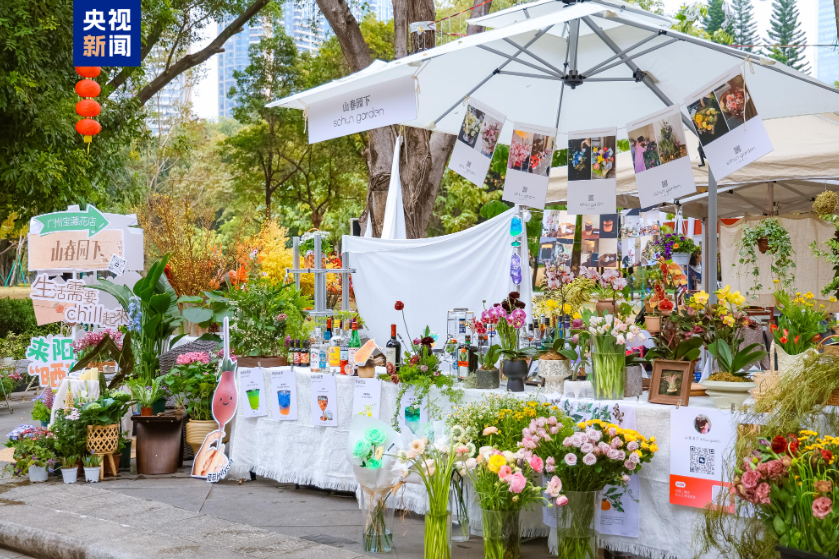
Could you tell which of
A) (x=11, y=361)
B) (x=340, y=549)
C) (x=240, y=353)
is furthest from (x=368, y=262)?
(x=11, y=361)

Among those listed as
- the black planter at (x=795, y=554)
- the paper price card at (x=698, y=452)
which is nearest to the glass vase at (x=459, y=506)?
the paper price card at (x=698, y=452)

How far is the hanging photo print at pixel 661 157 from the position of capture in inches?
209

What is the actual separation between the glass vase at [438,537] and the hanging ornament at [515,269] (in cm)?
333

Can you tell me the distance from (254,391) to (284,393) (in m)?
0.27

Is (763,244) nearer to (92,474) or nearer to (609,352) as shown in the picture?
A: (609,352)

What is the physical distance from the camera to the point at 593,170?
19.5 feet

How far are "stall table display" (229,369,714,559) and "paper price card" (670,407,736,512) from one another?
52mm

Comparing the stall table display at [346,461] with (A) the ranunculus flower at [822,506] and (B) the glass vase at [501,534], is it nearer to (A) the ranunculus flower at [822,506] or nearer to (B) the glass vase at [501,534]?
(B) the glass vase at [501,534]

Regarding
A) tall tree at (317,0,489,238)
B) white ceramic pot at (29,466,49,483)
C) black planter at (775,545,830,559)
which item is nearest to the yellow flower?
black planter at (775,545,830,559)

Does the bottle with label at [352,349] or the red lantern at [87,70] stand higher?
the red lantern at [87,70]

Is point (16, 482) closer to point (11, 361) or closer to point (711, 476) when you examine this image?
point (711, 476)

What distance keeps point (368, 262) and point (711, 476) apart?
419cm

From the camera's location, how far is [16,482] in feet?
19.3

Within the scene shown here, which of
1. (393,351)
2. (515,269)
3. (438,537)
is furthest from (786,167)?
(438,537)
